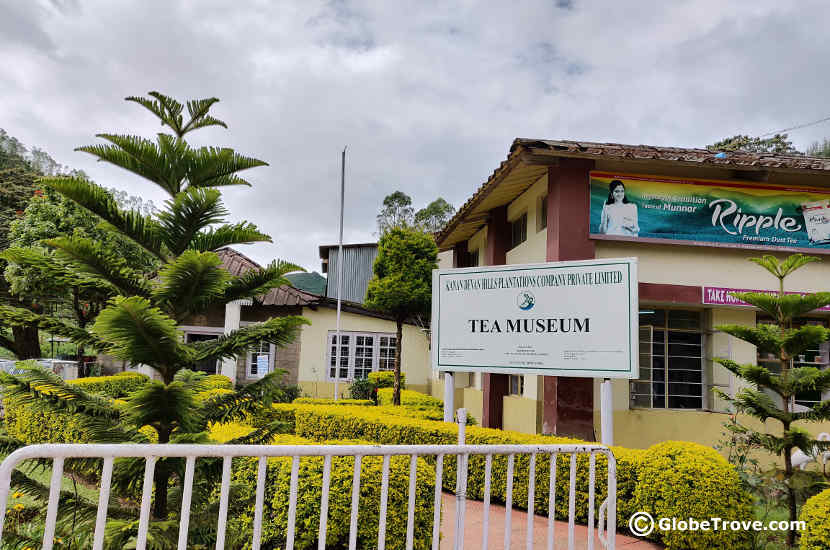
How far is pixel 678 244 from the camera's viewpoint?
9289mm

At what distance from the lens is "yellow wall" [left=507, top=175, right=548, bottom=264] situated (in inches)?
409

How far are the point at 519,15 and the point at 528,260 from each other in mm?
4453

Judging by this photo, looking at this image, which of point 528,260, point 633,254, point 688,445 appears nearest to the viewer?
point 688,445

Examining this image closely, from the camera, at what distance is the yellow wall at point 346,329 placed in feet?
58.9

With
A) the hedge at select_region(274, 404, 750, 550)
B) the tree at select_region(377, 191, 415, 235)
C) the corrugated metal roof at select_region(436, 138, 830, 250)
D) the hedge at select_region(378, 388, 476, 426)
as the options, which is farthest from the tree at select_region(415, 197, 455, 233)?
the hedge at select_region(274, 404, 750, 550)

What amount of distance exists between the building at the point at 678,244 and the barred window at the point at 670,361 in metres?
0.02

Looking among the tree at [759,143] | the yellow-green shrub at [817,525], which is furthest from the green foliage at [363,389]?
the tree at [759,143]

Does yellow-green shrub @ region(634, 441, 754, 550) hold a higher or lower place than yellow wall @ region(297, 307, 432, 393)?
lower

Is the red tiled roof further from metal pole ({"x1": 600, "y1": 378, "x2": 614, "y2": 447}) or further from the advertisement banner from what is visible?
metal pole ({"x1": 600, "y1": 378, "x2": 614, "y2": 447})

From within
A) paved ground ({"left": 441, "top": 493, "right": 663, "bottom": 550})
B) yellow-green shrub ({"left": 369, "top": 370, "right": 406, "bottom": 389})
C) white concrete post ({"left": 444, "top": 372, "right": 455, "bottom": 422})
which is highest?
white concrete post ({"left": 444, "top": 372, "right": 455, "bottom": 422})

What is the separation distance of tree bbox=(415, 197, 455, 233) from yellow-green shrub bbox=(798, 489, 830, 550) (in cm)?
3628

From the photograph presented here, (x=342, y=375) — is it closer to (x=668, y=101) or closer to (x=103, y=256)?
(x=668, y=101)

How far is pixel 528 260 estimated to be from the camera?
1118 cm

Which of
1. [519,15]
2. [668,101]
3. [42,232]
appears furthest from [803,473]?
[42,232]
